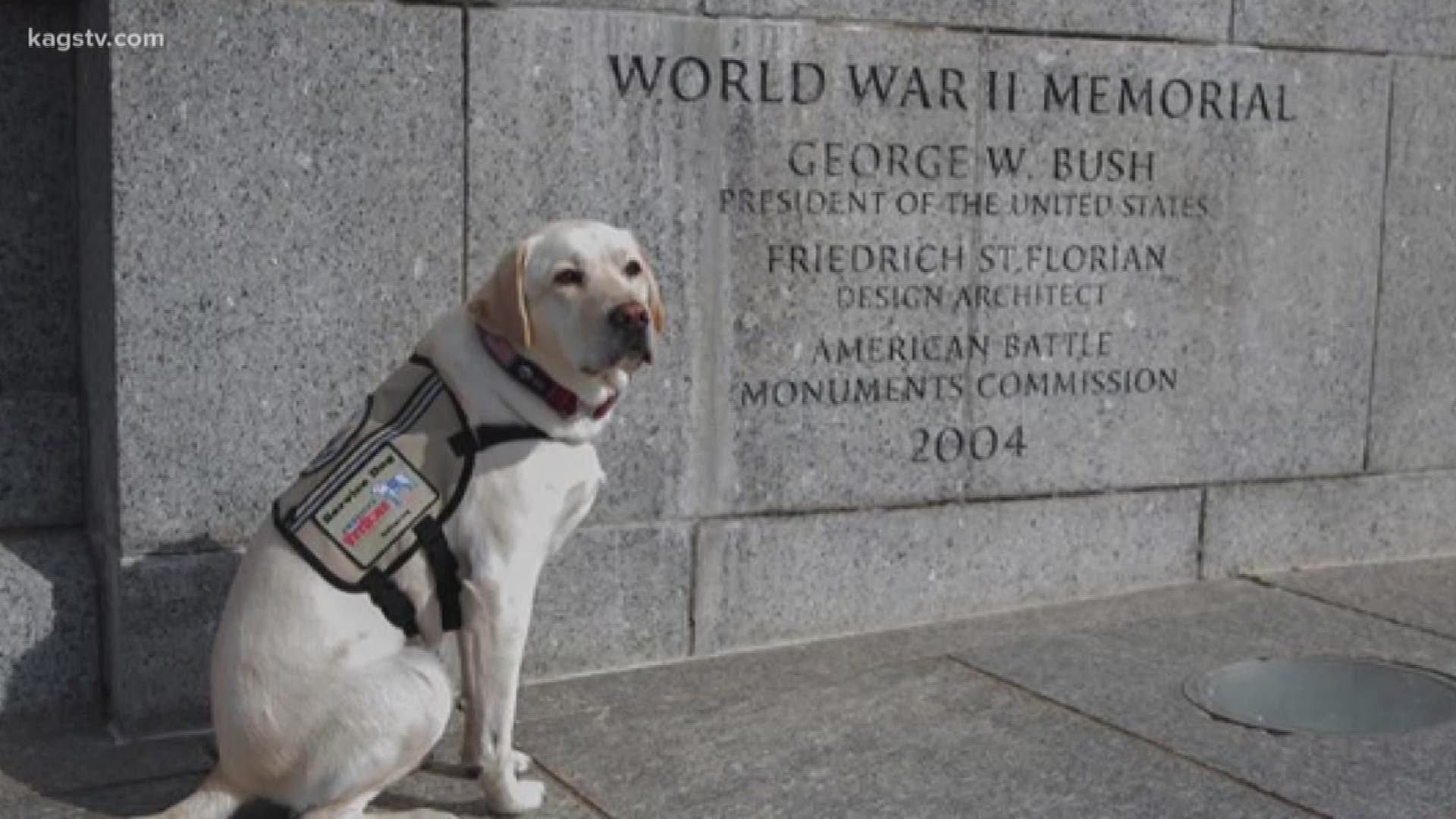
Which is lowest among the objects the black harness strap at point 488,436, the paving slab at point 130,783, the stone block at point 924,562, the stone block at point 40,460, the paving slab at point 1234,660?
the paving slab at point 130,783

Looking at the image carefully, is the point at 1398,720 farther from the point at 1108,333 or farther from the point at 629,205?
the point at 629,205

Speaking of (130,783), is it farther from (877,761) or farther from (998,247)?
(998,247)

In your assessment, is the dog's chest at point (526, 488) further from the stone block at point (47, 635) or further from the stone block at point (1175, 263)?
the stone block at point (1175, 263)

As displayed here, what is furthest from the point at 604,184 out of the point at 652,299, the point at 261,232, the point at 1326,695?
the point at 1326,695

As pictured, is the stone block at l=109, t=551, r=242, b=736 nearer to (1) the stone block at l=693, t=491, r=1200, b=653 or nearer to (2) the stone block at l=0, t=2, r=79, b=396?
(2) the stone block at l=0, t=2, r=79, b=396

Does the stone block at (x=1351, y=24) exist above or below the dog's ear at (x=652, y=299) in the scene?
above

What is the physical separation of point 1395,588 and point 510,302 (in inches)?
154

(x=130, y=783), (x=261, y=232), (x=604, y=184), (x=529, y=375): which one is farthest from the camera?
(x=604, y=184)

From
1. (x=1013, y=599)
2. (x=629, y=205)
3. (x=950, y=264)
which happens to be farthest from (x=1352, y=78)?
(x=629, y=205)

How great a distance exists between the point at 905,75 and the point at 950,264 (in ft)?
2.15

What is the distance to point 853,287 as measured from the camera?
5898 millimetres

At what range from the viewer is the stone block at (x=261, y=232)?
4805mm

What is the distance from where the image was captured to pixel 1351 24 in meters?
6.66

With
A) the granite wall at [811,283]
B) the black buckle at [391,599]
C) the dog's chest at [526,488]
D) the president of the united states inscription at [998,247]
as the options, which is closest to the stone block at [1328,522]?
the granite wall at [811,283]
